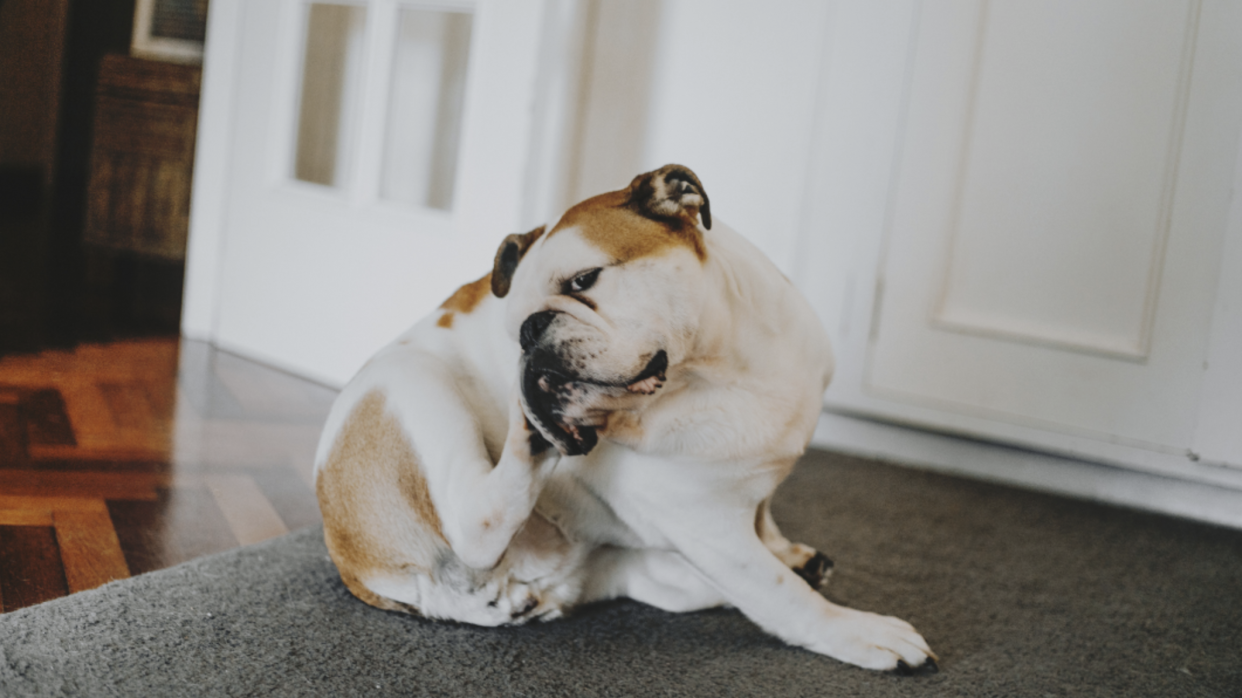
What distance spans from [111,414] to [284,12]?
1.14 meters

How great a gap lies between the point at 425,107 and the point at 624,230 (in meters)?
1.44

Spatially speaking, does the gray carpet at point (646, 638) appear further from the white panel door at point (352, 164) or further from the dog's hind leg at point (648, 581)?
the white panel door at point (352, 164)

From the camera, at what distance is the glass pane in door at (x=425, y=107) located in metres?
2.19

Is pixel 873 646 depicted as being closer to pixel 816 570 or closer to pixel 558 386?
pixel 816 570

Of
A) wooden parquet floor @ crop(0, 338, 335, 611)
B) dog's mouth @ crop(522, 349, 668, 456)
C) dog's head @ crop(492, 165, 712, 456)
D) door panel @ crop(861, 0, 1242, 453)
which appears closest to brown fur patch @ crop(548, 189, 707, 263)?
dog's head @ crop(492, 165, 712, 456)

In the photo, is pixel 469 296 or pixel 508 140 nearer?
pixel 469 296

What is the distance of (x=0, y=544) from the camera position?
123 centimetres

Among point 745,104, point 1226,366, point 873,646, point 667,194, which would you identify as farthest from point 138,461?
point 1226,366

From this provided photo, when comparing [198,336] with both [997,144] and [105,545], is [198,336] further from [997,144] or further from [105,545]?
[997,144]

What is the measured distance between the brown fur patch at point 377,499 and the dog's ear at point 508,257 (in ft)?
0.67

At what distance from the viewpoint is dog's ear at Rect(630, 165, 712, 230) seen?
3.22 ft

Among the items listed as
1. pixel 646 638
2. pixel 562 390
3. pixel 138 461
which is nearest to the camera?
pixel 562 390

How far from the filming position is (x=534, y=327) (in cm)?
92

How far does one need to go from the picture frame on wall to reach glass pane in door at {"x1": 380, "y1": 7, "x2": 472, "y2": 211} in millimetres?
2158
